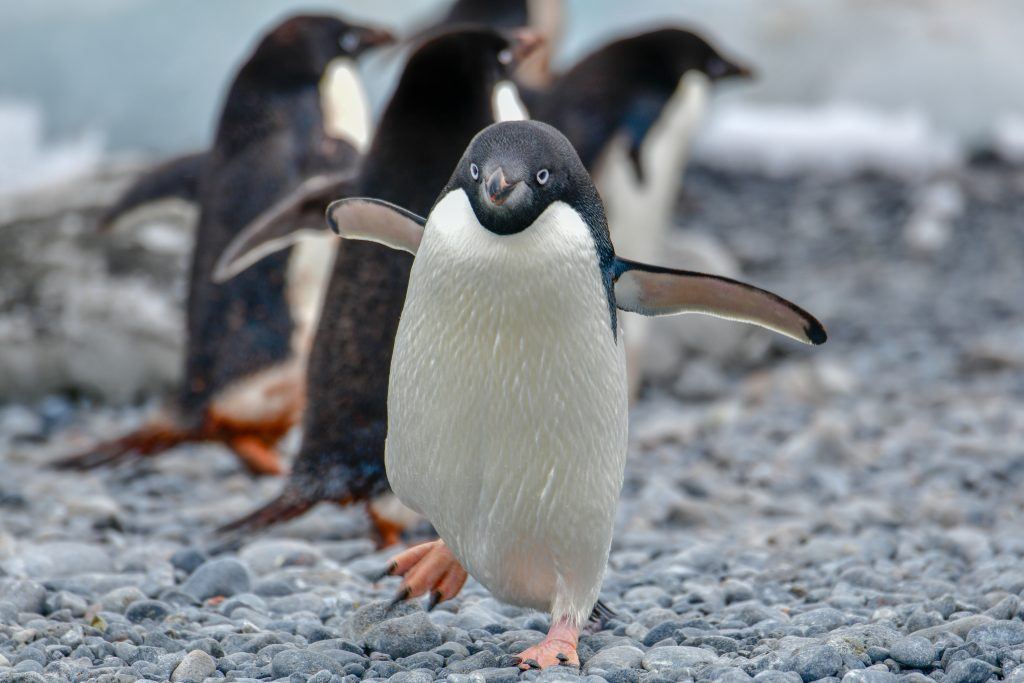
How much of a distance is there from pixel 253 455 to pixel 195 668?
2251 mm

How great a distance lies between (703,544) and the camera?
319 centimetres

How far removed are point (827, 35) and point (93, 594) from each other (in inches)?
417

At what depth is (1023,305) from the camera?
6.95 metres

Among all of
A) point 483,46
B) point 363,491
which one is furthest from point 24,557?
point 483,46

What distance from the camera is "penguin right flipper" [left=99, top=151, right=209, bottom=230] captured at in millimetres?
4715

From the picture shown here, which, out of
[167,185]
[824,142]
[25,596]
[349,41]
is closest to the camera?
[25,596]

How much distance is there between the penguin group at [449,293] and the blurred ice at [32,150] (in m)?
3.44

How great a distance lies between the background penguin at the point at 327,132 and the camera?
4.52 metres

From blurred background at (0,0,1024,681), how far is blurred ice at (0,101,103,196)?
0.07 feet

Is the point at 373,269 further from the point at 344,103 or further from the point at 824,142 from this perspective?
the point at 824,142

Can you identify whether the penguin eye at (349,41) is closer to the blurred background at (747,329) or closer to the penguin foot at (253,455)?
the blurred background at (747,329)

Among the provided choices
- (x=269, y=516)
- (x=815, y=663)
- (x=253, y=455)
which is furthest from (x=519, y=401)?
(x=253, y=455)

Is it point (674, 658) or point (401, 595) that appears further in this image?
point (401, 595)

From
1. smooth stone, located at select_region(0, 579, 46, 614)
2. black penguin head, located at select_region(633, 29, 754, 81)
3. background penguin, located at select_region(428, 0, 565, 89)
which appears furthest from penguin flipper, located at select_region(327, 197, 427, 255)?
background penguin, located at select_region(428, 0, 565, 89)
